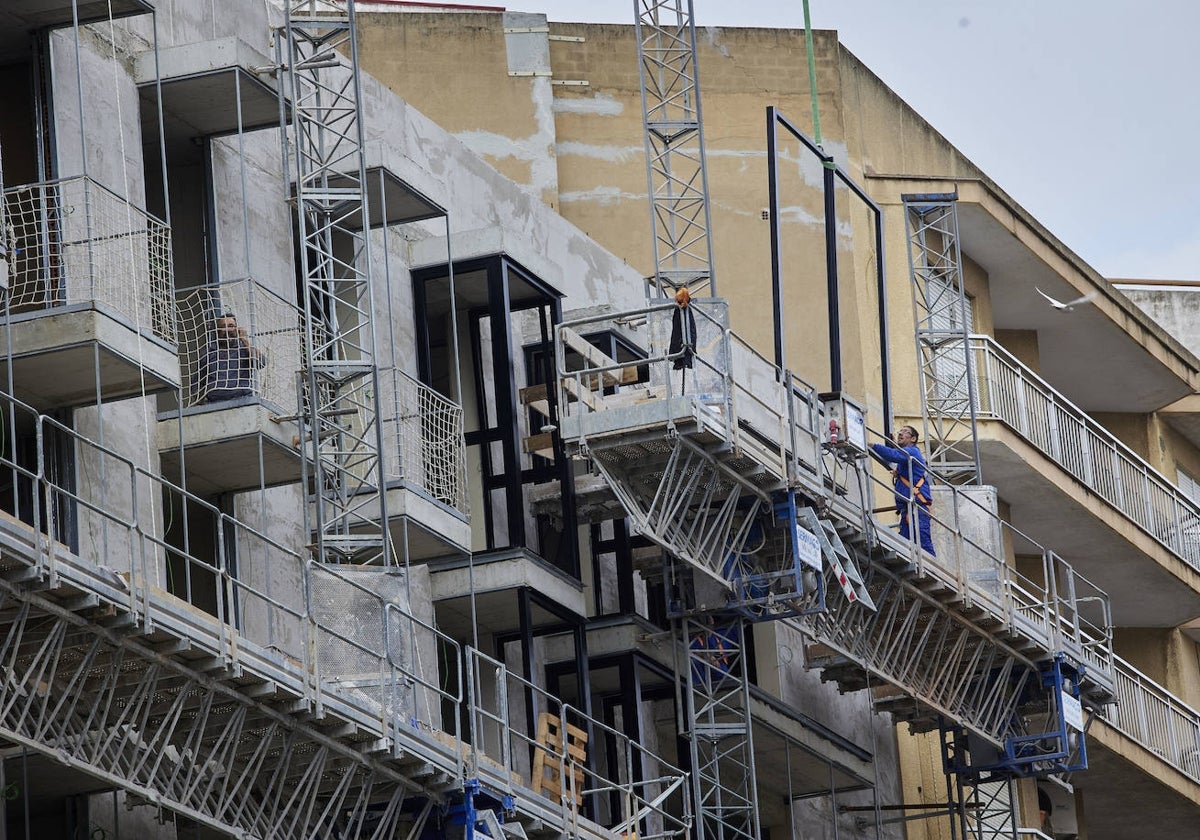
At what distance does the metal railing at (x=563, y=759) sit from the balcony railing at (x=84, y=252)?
4.67 metres

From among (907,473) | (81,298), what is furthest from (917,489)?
(81,298)

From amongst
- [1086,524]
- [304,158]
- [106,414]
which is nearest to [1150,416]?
[1086,524]

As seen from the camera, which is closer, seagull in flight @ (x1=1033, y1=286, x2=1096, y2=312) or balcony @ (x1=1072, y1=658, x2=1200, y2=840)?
balcony @ (x1=1072, y1=658, x2=1200, y2=840)

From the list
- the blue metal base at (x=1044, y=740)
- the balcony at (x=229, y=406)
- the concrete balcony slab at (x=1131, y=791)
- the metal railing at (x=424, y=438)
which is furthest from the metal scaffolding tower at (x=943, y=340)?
the balcony at (x=229, y=406)

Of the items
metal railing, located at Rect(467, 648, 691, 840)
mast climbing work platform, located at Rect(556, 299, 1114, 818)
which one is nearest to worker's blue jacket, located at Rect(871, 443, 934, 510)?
mast climbing work platform, located at Rect(556, 299, 1114, 818)

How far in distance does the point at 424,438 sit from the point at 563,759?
4.65 m

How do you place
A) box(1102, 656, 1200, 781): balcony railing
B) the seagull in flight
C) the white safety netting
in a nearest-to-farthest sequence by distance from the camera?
the white safety netting
box(1102, 656, 1200, 781): balcony railing
the seagull in flight

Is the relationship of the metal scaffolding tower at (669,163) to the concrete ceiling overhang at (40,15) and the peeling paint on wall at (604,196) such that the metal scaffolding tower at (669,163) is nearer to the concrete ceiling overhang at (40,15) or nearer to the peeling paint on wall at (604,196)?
the peeling paint on wall at (604,196)

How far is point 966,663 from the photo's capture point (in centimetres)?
3634

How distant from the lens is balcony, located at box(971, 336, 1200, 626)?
41.8 m

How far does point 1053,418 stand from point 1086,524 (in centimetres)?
199

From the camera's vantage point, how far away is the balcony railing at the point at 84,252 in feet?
74.8

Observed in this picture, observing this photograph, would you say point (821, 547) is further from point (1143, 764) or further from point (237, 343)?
point (1143, 764)

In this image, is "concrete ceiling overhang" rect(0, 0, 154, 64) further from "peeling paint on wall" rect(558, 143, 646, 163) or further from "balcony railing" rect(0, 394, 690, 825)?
"peeling paint on wall" rect(558, 143, 646, 163)
